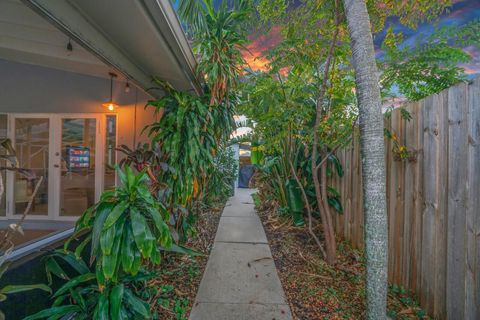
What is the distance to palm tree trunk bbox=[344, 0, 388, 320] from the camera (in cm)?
163

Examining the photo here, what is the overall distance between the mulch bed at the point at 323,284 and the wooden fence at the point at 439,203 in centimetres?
23

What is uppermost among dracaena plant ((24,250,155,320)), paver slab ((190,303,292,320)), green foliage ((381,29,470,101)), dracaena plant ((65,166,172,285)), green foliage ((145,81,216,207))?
green foliage ((381,29,470,101))

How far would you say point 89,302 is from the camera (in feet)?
5.77

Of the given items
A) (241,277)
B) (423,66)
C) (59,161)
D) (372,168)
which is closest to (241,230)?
(241,277)

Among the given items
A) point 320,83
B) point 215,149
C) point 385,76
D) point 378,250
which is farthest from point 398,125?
point 215,149

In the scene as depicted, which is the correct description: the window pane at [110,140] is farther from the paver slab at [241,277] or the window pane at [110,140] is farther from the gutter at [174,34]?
the paver slab at [241,277]

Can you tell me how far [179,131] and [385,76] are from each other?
234 centimetres

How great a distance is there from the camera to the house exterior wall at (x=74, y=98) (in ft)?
14.3

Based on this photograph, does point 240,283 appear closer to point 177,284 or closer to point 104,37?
point 177,284

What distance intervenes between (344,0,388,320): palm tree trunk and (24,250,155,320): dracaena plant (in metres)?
1.61

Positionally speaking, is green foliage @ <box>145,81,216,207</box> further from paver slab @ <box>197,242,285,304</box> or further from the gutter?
paver slab @ <box>197,242,285,304</box>

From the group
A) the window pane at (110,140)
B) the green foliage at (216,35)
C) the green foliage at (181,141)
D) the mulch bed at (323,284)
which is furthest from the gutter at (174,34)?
the mulch bed at (323,284)

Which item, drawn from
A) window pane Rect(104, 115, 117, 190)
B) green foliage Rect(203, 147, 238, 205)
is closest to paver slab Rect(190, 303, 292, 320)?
green foliage Rect(203, 147, 238, 205)

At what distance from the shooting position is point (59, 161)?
4.37 metres
